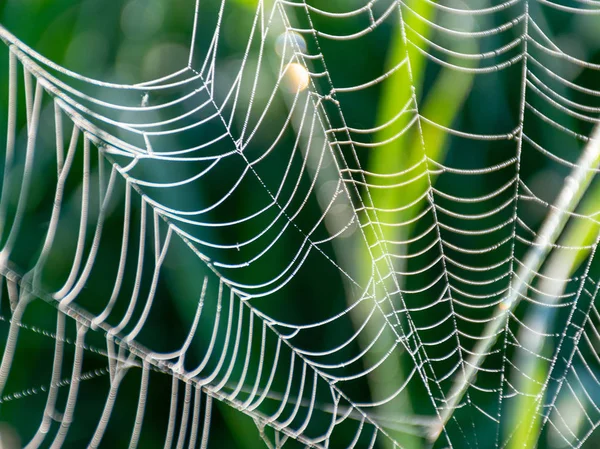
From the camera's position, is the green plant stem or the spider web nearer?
the spider web

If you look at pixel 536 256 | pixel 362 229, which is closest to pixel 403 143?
pixel 362 229

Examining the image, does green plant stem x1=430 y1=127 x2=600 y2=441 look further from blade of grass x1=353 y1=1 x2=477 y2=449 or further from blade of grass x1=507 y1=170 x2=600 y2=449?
blade of grass x1=353 y1=1 x2=477 y2=449

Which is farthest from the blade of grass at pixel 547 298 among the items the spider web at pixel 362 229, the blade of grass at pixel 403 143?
the blade of grass at pixel 403 143

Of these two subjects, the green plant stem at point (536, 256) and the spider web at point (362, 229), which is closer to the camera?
the spider web at point (362, 229)

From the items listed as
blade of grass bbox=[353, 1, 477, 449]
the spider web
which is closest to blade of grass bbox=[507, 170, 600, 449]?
the spider web

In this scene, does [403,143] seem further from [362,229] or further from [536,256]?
[536,256]

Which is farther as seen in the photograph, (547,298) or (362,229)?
(547,298)

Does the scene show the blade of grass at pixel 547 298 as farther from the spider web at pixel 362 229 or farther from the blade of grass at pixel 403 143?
the blade of grass at pixel 403 143

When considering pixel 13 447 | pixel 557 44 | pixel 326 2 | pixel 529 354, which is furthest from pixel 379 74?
pixel 13 447
